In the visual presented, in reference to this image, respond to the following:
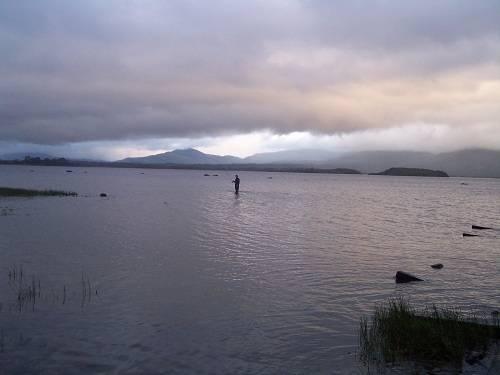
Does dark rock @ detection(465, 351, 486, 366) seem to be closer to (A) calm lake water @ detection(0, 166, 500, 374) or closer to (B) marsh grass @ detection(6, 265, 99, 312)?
(A) calm lake water @ detection(0, 166, 500, 374)

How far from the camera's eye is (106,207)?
5312cm

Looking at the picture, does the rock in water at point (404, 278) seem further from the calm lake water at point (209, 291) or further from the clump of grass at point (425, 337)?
the clump of grass at point (425, 337)

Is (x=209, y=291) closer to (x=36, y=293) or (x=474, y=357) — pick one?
(x=36, y=293)

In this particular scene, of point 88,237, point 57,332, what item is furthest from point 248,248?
point 57,332

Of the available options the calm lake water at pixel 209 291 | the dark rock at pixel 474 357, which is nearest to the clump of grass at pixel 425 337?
the dark rock at pixel 474 357

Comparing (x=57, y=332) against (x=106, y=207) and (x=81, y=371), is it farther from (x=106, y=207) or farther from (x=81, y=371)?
(x=106, y=207)

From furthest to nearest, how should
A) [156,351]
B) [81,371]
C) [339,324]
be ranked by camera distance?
1. [339,324]
2. [156,351]
3. [81,371]

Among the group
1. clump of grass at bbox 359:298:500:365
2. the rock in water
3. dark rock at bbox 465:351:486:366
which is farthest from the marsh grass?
the rock in water

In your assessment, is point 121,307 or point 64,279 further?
point 64,279

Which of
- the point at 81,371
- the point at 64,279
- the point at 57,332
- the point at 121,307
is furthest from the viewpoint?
the point at 64,279

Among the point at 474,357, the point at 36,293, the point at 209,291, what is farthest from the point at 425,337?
the point at 36,293

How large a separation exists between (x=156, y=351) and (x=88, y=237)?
20.5m

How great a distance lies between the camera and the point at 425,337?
1255 centimetres

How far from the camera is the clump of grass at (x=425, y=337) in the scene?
12.1m
